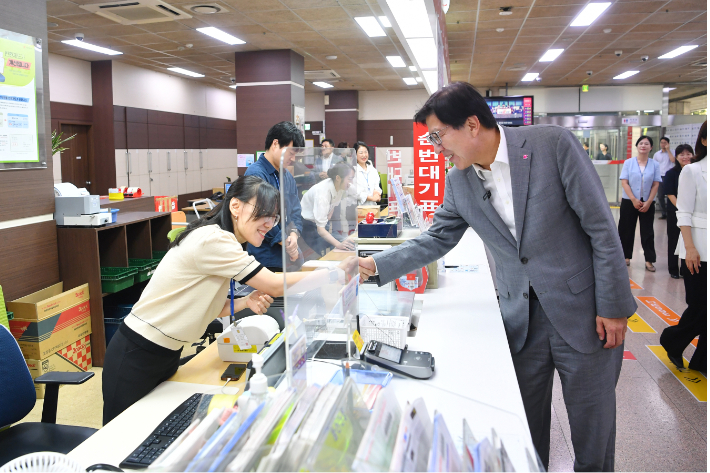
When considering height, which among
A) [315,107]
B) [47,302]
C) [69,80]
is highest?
[315,107]

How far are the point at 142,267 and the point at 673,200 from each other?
215 inches

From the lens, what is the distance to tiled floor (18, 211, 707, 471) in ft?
8.11

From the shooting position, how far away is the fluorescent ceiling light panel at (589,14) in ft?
21.4

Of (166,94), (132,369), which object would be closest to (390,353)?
(132,369)

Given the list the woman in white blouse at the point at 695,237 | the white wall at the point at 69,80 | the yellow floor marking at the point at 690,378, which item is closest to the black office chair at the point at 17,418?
the yellow floor marking at the point at 690,378

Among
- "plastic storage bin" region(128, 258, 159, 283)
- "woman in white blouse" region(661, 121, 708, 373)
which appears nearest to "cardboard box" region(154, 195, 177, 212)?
"plastic storage bin" region(128, 258, 159, 283)

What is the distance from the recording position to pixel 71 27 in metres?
7.12

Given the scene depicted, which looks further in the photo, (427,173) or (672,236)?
(672,236)

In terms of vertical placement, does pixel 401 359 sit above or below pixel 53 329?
above

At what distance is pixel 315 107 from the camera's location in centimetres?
1517

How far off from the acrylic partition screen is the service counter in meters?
0.10

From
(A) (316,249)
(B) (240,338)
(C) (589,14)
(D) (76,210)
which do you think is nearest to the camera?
(A) (316,249)

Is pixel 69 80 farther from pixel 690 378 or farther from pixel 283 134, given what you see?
pixel 690 378

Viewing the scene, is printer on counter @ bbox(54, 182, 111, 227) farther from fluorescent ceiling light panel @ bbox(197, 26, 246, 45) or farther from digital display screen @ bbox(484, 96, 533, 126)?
digital display screen @ bbox(484, 96, 533, 126)
